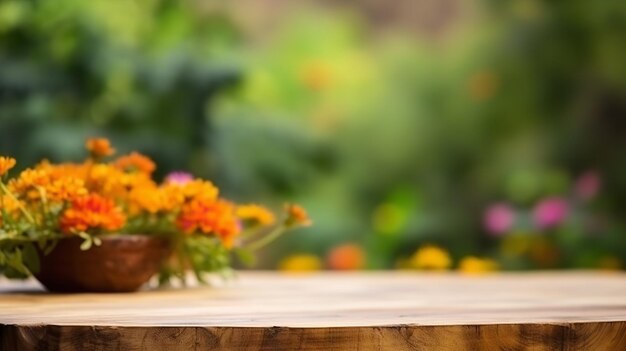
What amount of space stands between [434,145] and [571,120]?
0.50m

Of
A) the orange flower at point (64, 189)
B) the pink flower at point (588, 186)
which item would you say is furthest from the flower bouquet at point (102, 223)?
the pink flower at point (588, 186)

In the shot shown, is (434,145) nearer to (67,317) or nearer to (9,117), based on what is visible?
(9,117)

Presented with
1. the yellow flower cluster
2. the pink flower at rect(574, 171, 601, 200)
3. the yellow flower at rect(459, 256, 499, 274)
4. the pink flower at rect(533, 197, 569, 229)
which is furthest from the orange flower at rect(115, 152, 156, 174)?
the pink flower at rect(574, 171, 601, 200)

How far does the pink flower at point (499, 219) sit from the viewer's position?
3.35 meters

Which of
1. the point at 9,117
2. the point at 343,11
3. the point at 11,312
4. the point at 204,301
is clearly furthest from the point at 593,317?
the point at 343,11

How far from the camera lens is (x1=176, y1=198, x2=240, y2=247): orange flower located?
1286 millimetres

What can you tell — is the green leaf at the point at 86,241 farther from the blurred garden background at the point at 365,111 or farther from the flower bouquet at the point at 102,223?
the blurred garden background at the point at 365,111

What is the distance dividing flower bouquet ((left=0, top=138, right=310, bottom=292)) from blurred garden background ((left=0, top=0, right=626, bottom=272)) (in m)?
1.55

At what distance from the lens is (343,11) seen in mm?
3824

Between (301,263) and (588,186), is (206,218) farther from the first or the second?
(588,186)

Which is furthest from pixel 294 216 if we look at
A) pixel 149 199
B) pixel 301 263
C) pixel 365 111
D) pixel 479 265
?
pixel 365 111

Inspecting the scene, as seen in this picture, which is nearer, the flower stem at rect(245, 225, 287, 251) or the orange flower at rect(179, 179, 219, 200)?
the orange flower at rect(179, 179, 219, 200)

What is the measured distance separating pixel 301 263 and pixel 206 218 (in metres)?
Result: 1.95

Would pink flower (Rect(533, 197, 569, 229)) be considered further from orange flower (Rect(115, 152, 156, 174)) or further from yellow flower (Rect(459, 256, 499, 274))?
orange flower (Rect(115, 152, 156, 174))
